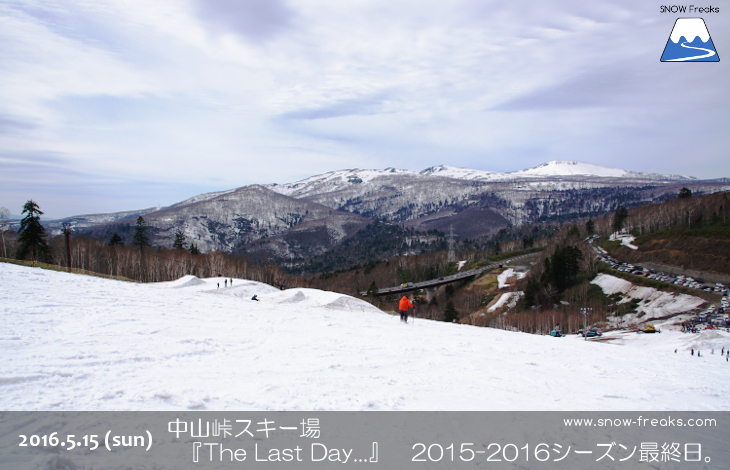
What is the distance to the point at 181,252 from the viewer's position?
82.8m

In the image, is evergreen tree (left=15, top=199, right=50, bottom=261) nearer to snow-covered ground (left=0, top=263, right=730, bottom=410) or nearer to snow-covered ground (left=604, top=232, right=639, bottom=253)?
snow-covered ground (left=0, top=263, right=730, bottom=410)

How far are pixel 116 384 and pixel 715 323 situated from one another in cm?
6476

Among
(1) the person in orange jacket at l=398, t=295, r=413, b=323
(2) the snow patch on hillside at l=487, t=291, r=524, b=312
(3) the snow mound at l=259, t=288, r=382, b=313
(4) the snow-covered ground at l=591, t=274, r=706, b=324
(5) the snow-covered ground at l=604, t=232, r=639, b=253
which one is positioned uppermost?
(5) the snow-covered ground at l=604, t=232, r=639, b=253

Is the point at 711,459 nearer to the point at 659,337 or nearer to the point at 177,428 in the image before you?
the point at 177,428

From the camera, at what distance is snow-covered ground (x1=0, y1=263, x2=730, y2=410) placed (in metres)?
8.38

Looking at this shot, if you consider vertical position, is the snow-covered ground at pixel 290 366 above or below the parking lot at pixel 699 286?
above

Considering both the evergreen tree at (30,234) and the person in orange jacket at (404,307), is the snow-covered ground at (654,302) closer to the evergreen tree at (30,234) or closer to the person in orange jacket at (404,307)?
the person in orange jacket at (404,307)

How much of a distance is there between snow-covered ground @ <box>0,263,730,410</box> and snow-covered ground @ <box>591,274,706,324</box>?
1904 inches

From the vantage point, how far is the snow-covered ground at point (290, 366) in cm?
838

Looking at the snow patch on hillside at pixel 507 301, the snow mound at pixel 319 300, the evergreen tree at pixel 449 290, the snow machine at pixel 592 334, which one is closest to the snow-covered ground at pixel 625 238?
the snow patch on hillside at pixel 507 301

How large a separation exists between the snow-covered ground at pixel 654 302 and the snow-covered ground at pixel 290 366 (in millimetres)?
48351

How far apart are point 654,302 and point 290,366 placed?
7021 centimetres

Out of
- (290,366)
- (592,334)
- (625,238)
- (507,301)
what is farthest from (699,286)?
(290,366)

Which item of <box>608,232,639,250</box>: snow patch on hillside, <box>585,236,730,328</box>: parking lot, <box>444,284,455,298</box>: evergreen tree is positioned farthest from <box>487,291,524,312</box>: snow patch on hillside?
<box>608,232,639,250</box>: snow patch on hillside
